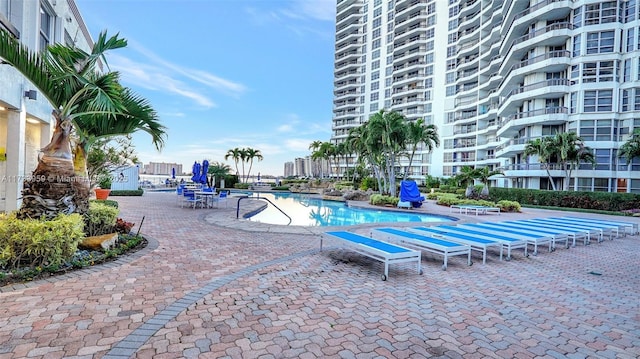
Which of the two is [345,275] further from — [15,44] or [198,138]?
[198,138]

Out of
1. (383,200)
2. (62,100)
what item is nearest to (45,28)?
(62,100)

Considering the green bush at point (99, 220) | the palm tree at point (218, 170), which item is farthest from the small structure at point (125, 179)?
the green bush at point (99, 220)

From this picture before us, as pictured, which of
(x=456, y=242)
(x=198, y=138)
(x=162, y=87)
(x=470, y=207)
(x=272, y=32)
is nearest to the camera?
(x=456, y=242)

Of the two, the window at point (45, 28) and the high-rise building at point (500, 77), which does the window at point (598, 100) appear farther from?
the window at point (45, 28)

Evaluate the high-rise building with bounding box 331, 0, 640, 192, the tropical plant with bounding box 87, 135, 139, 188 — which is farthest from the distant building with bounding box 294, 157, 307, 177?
the tropical plant with bounding box 87, 135, 139, 188

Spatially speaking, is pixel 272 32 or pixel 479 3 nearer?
pixel 272 32

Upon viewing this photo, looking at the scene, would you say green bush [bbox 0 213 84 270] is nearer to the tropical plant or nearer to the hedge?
the tropical plant

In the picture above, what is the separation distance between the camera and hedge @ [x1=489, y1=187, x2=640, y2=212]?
67.9 feet

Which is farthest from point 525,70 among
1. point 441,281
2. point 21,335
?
point 21,335

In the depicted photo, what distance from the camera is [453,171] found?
51.7m

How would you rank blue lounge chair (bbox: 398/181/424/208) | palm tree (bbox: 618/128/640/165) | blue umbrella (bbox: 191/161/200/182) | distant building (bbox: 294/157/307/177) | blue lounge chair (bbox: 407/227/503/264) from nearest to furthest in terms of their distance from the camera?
blue lounge chair (bbox: 407/227/503/264) → blue lounge chair (bbox: 398/181/424/208) → blue umbrella (bbox: 191/161/200/182) → palm tree (bbox: 618/128/640/165) → distant building (bbox: 294/157/307/177)

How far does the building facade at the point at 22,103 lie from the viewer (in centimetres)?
940

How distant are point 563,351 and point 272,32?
3286 centimetres

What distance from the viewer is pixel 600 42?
25953 mm
